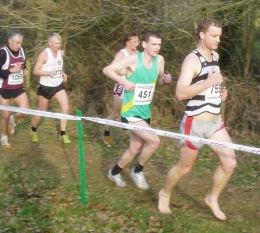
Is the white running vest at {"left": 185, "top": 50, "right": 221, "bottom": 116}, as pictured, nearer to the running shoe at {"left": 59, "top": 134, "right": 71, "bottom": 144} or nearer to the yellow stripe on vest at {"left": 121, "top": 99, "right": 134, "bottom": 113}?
the yellow stripe on vest at {"left": 121, "top": 99, "right": 134, "bottom": 113}

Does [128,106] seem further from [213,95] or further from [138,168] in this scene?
[213,95]

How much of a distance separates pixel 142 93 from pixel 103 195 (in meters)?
1.20

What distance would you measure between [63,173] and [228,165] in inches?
96.9

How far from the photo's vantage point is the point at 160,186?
6645 mm

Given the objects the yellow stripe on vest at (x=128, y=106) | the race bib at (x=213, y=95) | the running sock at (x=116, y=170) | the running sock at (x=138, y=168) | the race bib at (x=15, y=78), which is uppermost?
the race bib at (x=213, y=95)

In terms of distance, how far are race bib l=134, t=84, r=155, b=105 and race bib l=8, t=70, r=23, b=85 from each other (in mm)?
2438

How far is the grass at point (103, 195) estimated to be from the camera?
18.2 ft

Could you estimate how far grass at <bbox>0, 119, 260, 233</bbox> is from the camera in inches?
218

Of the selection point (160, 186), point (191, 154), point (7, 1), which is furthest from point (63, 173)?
point (7, 1)

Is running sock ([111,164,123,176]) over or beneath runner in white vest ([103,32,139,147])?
beneath

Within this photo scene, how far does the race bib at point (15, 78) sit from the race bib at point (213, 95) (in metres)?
3.47

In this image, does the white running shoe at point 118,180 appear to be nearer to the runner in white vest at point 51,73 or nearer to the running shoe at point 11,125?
the runner in white vest at point 51,73

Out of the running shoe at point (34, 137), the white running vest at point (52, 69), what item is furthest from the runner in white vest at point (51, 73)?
→ the running shoe at point (34, 137)

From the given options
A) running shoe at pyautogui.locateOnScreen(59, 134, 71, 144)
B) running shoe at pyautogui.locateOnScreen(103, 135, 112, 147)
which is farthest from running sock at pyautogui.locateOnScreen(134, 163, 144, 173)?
running shoe at pyautogui.locateOnScreen(59, 134, 71, 144)
